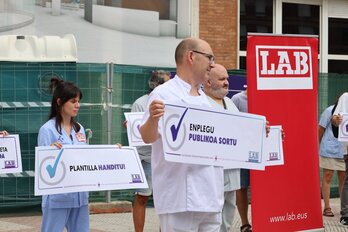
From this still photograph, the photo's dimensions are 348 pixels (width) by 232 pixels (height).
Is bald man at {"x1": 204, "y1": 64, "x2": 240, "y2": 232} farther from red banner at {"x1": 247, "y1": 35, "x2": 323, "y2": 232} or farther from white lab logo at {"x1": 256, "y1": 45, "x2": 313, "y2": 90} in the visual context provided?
white lab logo at {"x1": 256, "y1": 45, "x2": 313, "y2": 90}

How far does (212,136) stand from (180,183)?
49 cm

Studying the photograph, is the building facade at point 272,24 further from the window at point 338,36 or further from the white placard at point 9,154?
the white placard at point 9,154

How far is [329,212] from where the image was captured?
12.1 metres

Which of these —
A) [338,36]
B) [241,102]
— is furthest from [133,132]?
[338,36]

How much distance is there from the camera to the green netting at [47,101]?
12.2m

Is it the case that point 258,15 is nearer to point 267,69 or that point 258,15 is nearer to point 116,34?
point 116,34

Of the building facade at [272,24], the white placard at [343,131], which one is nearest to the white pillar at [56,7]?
the building facade at [272,24]

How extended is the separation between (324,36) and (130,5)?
4921mm

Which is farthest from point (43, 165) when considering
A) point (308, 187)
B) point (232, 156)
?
point (308, 187)

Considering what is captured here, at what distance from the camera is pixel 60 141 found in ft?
22.6

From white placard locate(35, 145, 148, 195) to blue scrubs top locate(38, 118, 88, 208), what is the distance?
3.7 inches

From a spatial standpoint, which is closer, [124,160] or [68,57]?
[124,160]

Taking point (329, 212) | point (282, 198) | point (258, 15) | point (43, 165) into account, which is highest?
point (258, 15)

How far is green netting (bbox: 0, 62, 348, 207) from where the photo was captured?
1223 centimetres
